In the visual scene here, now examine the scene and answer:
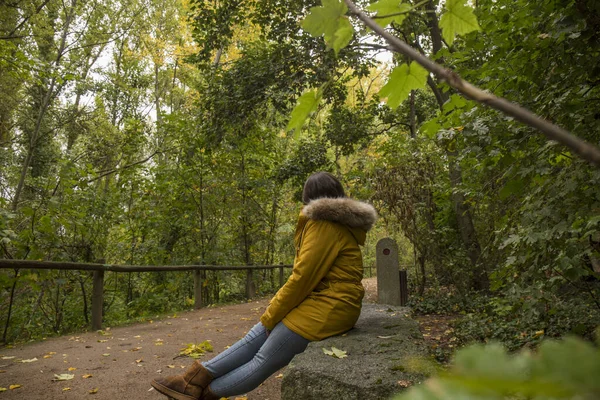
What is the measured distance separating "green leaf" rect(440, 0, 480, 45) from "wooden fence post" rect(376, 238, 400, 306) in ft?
21.5

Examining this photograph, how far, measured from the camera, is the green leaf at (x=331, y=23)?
608 millimetres

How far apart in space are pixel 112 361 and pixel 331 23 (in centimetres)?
473

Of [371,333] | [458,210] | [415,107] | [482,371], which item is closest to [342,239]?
[371,333]

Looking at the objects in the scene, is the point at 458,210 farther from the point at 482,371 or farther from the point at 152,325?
the point at 482,371

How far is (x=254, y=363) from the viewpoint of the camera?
2.78 m

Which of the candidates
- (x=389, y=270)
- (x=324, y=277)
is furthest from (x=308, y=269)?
(x=389, y=270)

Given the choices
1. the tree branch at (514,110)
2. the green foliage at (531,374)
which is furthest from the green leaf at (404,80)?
the green foliage at (531,374)

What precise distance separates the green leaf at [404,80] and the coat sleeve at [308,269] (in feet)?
7.08

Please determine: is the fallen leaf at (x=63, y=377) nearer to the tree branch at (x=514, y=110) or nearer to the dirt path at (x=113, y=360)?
the dirt path at (x=113, y=360)

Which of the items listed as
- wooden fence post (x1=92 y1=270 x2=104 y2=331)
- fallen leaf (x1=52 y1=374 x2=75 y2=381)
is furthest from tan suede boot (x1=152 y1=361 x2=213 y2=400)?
wooden fence post (x1=92 y1=270 x2=104 y2=331)

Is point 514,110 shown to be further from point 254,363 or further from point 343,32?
point 254,363

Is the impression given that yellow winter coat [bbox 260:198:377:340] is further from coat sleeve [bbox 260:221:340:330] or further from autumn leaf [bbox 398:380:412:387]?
autumn leaf [bbox 398:380:412:387]

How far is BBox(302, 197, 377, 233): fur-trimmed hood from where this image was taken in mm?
2986

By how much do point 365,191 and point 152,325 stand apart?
5505 millimetres
